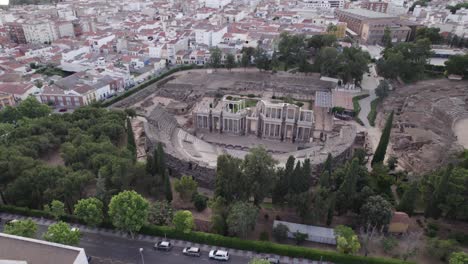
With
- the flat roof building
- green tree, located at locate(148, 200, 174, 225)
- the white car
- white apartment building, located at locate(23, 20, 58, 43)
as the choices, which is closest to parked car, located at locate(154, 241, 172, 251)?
green tree, located at locate(148, 200, 174, 225)

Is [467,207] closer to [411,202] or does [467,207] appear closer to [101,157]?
[411,202]

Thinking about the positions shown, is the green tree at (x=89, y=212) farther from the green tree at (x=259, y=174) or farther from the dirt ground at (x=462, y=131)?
the dirt ground at (x=462, y=131)

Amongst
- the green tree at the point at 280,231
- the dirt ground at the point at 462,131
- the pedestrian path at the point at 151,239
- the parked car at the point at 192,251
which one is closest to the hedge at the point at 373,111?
the dirt ground at the point at 462,131

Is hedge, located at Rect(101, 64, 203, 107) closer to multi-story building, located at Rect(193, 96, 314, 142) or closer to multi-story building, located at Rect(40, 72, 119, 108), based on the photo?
multi-story building, located at Rect(40, 72, 119, 108)

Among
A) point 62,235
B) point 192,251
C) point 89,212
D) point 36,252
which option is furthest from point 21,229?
point 192,251

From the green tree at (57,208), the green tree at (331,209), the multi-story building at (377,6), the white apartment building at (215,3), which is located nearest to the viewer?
the green tree at (57,208)

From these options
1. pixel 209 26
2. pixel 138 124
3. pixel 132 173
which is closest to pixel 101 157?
pixel 132 173

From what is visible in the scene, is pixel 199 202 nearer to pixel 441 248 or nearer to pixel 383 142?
pixel 441 248
